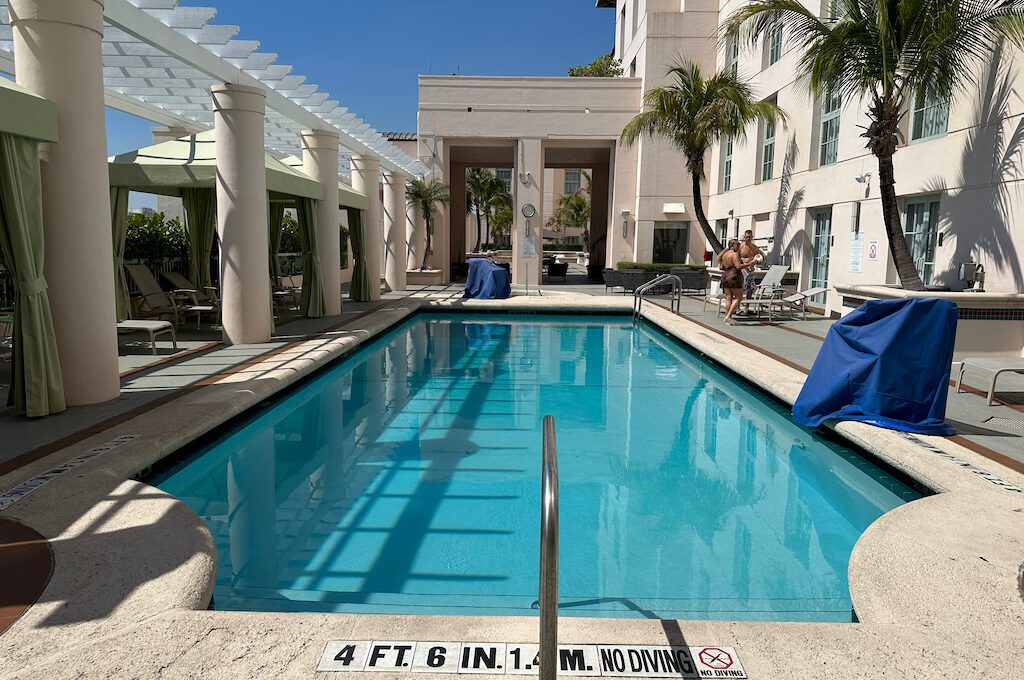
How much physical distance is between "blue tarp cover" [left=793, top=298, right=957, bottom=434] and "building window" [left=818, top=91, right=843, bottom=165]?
388 inches

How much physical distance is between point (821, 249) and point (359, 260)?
10.4 metres

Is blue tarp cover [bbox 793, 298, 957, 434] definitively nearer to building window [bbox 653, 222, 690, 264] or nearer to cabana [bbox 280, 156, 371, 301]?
cabana [bbox 280, 156, 371, 301]

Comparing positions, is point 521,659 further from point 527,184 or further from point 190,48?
point 527,184

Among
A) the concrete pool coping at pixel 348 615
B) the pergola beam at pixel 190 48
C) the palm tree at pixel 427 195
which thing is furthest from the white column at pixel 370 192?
the concrete pool coping at pixel 348 615

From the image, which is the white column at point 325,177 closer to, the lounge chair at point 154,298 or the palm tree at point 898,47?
the lounge chair at point 154,298

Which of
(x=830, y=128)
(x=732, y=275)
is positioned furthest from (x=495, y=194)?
(x=732, y=275)

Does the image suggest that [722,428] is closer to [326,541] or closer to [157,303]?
[326,541]

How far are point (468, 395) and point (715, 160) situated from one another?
16992mm

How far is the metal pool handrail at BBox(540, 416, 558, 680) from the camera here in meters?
2.11

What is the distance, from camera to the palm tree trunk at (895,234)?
10375 millimetres

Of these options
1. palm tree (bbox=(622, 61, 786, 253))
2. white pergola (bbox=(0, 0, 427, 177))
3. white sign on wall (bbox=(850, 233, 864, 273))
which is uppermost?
palm tree (bbox=(622, 61, 786, 253))

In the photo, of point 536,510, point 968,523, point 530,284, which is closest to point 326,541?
point 536,510

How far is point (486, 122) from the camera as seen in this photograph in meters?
24.1

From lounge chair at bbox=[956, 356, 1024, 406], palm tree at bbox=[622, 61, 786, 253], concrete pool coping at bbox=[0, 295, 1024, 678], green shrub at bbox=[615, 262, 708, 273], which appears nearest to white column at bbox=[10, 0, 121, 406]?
concrete pool coping at bbox=[0, 295, 1024, 678]
